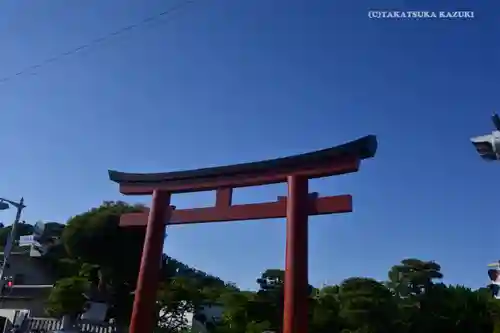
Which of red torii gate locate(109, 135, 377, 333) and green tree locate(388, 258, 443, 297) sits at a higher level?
green tree locate(388, 258, 443, 297)

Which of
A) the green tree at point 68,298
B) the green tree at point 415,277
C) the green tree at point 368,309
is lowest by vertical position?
the green tree at point 68,298

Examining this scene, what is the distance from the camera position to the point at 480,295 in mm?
40125

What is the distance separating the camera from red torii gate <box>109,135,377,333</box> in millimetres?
12523

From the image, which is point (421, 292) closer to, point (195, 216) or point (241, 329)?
point (241, 329)

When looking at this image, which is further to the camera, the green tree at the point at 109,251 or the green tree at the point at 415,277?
the green tree at the point at 415,277

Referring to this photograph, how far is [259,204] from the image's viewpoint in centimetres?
1437

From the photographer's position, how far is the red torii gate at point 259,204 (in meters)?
12.5

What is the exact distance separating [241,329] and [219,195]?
52.5 feet

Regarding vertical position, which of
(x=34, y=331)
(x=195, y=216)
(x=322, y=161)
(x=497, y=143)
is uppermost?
(x=322, y=161)

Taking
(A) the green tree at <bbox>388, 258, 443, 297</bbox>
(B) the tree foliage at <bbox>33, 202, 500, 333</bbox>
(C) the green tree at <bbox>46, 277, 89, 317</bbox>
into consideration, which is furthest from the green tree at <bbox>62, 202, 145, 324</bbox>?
(A) the green tree at <bbox>388, 258, 443, 297</bbox>

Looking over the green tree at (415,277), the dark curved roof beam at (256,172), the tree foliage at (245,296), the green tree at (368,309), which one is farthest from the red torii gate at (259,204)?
the green tree at (415,277)

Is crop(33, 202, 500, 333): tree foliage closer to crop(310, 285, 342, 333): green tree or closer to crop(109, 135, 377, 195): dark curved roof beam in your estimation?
crop(310, 285, 342, 333): green tree

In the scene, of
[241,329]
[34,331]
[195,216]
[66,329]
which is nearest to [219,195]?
[195,216]

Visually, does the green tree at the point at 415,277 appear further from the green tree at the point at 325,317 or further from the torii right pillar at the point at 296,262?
the torii right pillar at the point at 296,262
